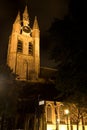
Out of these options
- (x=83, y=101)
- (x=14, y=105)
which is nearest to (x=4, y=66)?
(x=14, y=105)

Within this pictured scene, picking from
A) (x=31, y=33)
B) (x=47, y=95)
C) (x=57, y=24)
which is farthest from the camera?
(x=31, y=33)

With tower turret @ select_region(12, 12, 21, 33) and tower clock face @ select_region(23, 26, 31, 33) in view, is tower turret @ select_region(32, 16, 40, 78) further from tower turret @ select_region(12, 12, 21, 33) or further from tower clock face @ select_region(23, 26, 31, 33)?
tower turret @ select_region(12, 12, 21, 33)

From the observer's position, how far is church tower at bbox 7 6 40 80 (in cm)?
5977

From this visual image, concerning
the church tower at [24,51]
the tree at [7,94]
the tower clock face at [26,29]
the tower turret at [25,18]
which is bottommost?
the tree at [7,94]

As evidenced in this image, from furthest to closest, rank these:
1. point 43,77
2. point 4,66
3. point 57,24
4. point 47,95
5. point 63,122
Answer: point 43,77 → point 47,95 → point 63,122 → point 4,66 → point 57,24

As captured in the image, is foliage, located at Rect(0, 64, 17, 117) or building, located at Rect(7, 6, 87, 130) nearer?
foliage, located at Rect(0, 64, 17, 117)

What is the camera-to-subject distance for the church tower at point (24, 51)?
59.8 meters

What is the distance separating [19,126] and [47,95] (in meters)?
9.83

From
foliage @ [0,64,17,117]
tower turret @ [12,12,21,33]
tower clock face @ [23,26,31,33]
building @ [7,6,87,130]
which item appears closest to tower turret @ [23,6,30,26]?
building @ [7,6,87,130]

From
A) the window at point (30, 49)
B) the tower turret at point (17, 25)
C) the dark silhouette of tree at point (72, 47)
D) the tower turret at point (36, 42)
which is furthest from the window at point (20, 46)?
the dark silhouette of tree at point (72, 47)

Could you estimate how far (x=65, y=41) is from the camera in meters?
18.8

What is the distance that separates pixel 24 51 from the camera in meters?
62.7

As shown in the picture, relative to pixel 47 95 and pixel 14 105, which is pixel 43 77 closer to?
pixel 47 95

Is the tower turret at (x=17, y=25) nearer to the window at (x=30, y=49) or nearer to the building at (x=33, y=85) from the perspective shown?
the building at (x=33, y=85)
